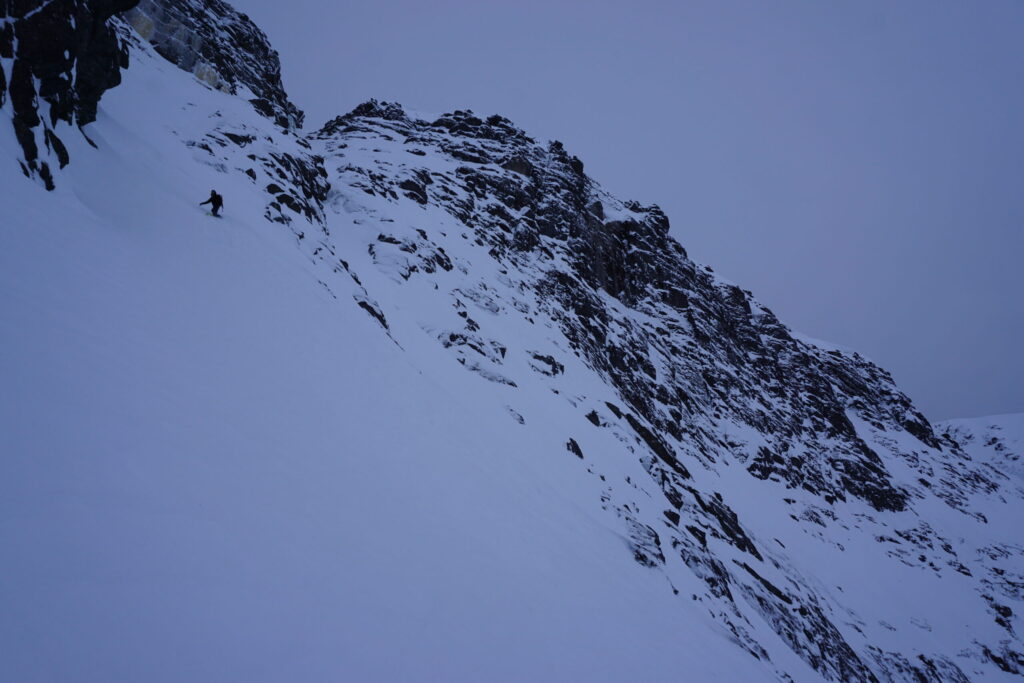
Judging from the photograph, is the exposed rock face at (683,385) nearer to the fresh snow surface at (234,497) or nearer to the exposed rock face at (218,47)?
the exposed rock face at (218,47)

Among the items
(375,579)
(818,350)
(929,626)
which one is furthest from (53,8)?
(818,350)

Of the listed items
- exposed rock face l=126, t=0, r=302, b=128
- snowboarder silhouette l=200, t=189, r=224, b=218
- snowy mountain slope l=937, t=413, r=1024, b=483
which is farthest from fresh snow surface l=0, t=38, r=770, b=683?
snowy mountain slope l=937, t=413, r=1024, b=483

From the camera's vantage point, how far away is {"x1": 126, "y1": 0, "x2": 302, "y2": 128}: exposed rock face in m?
33.2

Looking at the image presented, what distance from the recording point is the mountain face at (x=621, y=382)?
642 inches

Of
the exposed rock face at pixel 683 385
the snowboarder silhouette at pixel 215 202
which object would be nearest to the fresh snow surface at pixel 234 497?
the snowboarder silhouette at pixel 215 202

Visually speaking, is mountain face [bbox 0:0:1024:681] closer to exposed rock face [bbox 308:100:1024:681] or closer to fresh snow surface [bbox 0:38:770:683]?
exposed rock face [bbox 308:100:1024:681]

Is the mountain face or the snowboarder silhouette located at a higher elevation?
the mountain face

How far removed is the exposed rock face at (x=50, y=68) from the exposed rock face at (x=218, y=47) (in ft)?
91.0

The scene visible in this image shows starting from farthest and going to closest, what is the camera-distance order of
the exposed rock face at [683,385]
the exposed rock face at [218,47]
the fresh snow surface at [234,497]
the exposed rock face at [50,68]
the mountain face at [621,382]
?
the exposed rock face at [218,47], the exposed rock face at [683,385], the mountain face at [621,382], the exposed rock face at [50,68], the fresh snow surface at [234,497]

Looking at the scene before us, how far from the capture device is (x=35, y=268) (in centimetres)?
546

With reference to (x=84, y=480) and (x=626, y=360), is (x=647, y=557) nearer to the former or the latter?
(x=84, y=480)

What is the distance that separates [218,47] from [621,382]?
42942mm

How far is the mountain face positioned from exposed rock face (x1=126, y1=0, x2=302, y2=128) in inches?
9.7

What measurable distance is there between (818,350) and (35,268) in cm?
8890
